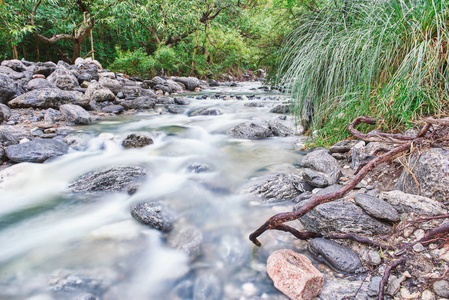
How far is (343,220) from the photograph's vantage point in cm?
173

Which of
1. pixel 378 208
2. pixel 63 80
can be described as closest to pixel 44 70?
pixel 63 80

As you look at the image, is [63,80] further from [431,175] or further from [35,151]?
[431,175]

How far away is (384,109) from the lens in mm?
2521

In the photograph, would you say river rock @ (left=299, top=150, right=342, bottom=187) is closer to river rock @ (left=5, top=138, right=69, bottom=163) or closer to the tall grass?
the tall grass

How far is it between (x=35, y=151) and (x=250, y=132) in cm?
318

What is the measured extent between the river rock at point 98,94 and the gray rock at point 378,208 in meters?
7.20

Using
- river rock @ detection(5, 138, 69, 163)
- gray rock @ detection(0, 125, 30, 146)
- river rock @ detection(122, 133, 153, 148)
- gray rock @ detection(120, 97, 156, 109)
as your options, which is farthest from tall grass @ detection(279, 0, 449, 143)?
gray rock @ detection(120, 97, 156, 109)

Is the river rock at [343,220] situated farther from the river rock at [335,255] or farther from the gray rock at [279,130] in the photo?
the gray rock at [279,130]

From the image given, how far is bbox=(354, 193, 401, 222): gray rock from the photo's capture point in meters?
1.66

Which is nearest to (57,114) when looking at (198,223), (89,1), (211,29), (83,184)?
(83,184)

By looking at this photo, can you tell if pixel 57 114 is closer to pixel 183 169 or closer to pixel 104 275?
pixel 183 169

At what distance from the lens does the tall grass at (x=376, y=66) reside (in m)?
2.30

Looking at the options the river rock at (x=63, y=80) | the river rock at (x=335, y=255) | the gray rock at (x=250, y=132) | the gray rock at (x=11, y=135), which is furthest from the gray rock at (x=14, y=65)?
the river rock at (x=335, y=255)

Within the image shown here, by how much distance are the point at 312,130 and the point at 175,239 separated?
253 cm
